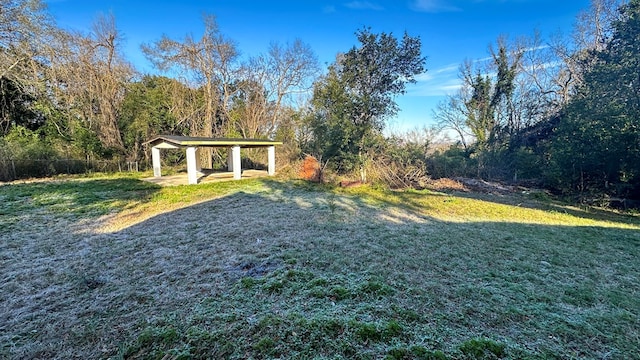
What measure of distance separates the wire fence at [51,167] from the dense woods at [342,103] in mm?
46

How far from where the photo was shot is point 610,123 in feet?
25.9

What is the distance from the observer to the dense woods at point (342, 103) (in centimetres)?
895

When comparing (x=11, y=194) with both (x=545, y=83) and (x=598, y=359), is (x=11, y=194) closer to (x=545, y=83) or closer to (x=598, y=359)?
(x=598, y=359)

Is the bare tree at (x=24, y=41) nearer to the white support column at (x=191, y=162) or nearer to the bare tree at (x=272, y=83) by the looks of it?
the white support column at (x=191, y=162)

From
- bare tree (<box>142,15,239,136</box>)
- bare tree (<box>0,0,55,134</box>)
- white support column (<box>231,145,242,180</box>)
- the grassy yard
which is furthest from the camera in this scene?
bare tree (<box>142,15,239,136</box>)

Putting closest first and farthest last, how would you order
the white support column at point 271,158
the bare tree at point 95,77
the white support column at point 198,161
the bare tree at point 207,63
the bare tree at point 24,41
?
the bare tree at point 24,41 < the bare tree at point 95,77 < the white support column at point 271,158 < the white support column at point 198,161 < the bare tree at point 207,63

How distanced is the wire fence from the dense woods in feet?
0.15

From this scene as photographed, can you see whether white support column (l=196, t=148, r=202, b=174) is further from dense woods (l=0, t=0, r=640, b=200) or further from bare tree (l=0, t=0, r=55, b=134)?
bare tree (l=0, t=0, r=55, b=134)

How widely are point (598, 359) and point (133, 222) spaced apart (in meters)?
6.57

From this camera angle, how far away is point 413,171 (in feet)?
42.9

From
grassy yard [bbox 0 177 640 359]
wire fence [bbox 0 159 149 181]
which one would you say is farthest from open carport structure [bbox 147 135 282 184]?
grassy yard [bbox 0 177 640 359]

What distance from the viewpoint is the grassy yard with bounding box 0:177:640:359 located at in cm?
199

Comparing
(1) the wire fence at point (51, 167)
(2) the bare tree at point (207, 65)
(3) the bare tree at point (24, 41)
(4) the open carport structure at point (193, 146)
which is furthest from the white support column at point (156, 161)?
(3) the bare tree at point (24, 41)

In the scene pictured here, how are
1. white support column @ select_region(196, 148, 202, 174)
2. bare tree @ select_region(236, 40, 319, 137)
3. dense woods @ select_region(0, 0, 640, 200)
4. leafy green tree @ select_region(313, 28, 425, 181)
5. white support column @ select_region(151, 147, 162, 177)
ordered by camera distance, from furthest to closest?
bare tree @ select_region(236, 40, 319, 137), white support column @ select_region(196, 148, 202, 174), leafy green tree @ select_region(313, 28, 425, 181), white support column @ select_region(151, 147, 162, 177), dense woods @ select_region(0, 0, 640, 200)
